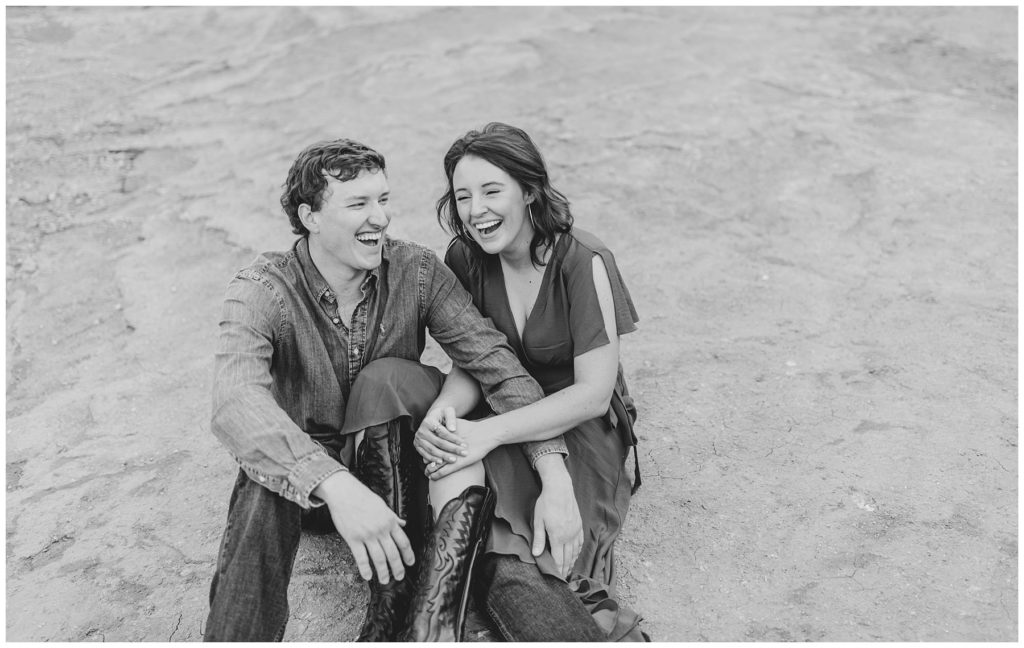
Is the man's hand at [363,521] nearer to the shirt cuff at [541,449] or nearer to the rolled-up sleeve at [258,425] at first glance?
the rolled-up sleeve at [258,425]

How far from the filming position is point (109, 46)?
25.3ft

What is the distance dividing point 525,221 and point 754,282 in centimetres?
182

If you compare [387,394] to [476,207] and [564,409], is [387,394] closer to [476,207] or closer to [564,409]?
[564,409]

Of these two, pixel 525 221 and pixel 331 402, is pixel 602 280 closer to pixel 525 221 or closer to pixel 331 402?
pixel 525 221

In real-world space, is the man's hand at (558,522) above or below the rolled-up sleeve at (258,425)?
below

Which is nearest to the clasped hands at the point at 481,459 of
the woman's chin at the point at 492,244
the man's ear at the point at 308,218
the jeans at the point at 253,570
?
the jeans at the point at 253,570

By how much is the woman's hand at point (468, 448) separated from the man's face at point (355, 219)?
530 millimetres

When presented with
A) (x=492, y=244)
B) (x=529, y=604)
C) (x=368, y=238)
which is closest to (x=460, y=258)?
(x=492, y=244)

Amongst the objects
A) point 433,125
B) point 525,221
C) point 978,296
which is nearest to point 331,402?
point 525,221

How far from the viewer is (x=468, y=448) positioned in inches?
94.7

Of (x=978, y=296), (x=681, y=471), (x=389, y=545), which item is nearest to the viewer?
(x=389, y=545)

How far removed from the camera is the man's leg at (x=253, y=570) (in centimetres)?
216

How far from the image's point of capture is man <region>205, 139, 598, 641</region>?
7.12ft

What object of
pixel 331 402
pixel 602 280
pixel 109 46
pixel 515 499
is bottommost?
pixel 515 499
